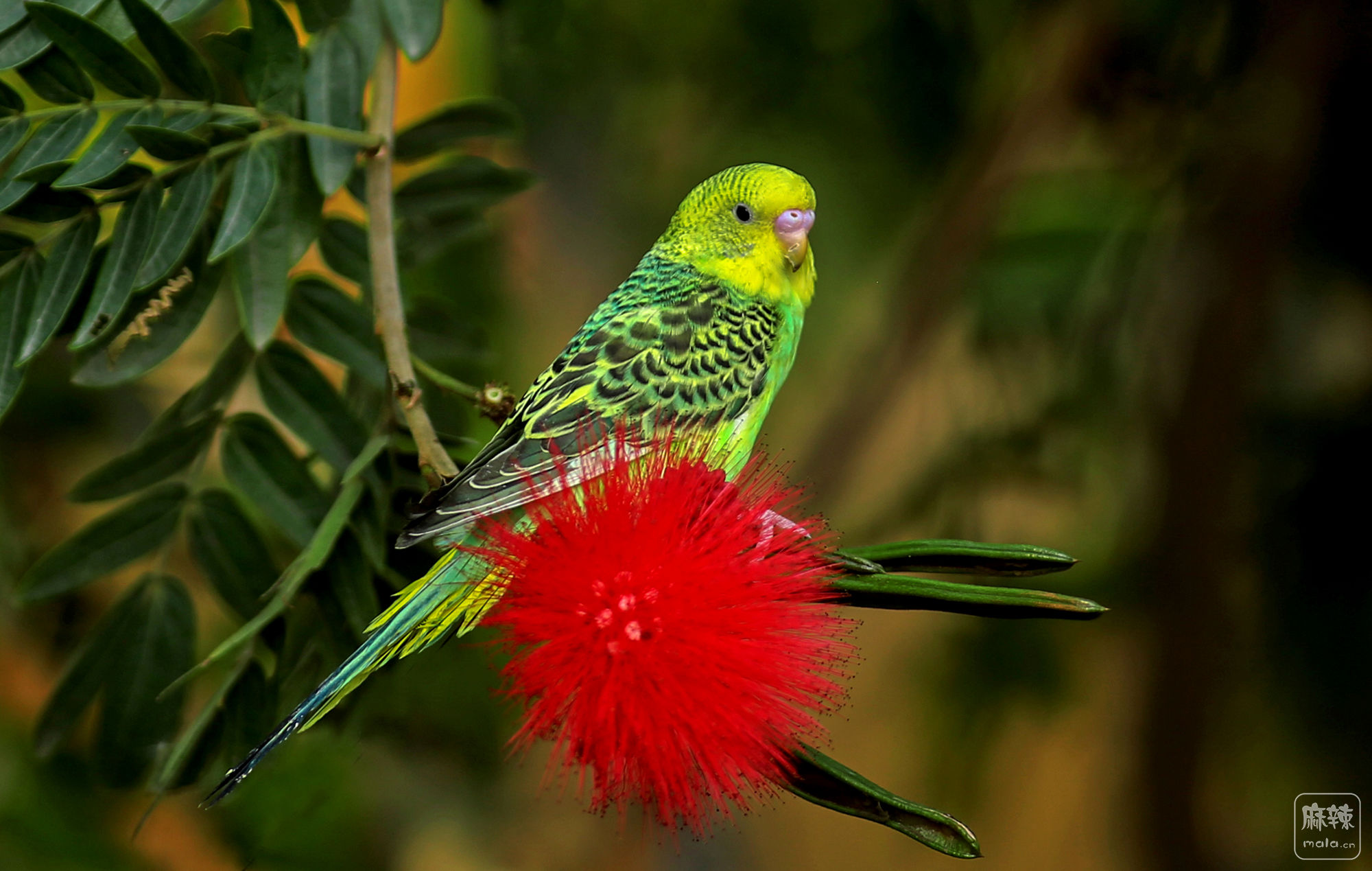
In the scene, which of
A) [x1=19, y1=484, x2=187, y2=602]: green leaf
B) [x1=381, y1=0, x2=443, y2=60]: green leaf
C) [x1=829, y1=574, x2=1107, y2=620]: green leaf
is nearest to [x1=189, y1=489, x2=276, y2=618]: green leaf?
[x1=19, y1=484, x2=187, y2=602]: green leaf

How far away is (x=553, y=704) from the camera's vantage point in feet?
1.34

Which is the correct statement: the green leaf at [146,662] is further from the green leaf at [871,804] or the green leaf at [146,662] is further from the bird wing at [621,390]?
the green leaf at [871,804]

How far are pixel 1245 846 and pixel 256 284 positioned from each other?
3.79 ft

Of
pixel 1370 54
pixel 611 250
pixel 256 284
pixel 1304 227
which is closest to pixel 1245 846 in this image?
pixel 1304 227

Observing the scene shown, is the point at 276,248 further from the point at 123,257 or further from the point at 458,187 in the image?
the point at 458,187

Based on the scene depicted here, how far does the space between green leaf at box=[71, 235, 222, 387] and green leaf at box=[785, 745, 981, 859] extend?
0.45 meters

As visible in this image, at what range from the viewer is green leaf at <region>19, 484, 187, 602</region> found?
0.64 m

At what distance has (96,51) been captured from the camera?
52 cm

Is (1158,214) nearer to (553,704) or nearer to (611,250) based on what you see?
(611,250)

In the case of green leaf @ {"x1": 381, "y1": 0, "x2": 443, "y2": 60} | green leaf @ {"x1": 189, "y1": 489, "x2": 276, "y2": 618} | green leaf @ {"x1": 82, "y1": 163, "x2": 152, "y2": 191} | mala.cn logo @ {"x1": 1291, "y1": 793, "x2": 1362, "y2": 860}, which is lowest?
mala.cn logo @ {"x1": 1291, "y1": 793, "x2": 1362, "y2": 860}

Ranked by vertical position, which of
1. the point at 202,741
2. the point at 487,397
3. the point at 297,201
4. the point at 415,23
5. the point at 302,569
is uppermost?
the point at 415,23

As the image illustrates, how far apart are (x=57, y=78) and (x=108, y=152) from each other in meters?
0.07

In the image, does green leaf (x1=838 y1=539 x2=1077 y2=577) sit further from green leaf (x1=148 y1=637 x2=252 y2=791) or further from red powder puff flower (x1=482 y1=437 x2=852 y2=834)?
green leaf (x1=148 y1=637 x2=252 y2=791)

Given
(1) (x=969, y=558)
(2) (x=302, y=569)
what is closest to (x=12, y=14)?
(2) (x=302, y=569)
